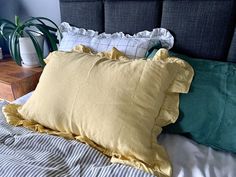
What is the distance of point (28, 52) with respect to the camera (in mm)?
1583

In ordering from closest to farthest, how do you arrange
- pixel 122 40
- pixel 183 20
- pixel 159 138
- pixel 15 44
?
1. pixel 159 138
2. pixel 183 20
3. pixel 122 40
4. pixel 15 44

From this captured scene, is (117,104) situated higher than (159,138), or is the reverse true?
(117,104)

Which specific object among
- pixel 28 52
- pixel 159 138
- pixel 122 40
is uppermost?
pixel 122 40

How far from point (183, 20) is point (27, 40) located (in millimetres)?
1060

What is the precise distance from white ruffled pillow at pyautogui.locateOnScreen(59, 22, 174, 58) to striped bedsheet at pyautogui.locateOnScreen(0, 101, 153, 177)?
21.8 inches

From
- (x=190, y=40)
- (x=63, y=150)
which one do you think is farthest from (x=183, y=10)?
(x=63, y=150)

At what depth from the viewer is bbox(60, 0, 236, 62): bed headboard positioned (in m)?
0.99

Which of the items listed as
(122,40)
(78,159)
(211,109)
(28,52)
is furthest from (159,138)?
(28,52)

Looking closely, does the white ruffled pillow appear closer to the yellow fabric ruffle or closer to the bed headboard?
the bed headboard

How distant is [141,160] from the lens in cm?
74

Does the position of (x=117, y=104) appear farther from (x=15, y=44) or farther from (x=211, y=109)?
(x=15, y=44)

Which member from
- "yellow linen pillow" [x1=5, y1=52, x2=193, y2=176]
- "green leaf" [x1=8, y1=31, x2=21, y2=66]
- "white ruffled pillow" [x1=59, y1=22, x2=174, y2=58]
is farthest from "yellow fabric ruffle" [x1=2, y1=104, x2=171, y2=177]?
"green leaf" [x1=8, y1=31, x2=21, y2=66]

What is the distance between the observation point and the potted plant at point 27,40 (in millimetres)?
1516

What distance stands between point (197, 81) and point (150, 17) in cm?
48
